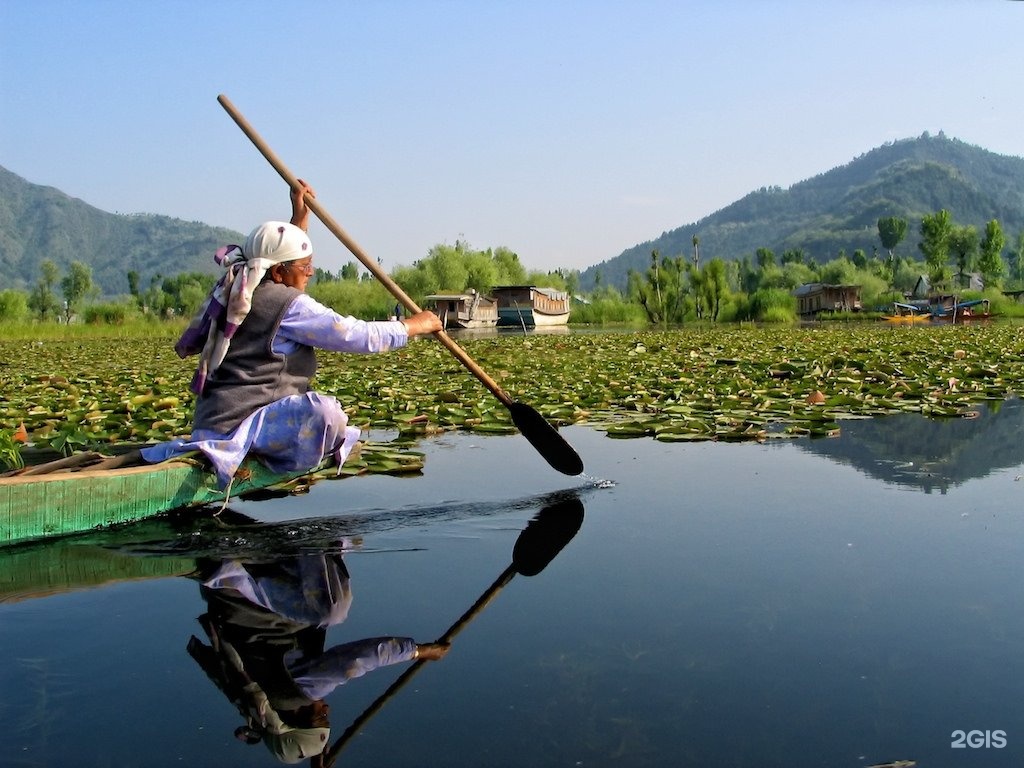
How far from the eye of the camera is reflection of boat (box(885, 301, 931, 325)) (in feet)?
132

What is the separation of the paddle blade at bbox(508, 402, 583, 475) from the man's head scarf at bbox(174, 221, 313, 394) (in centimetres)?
173

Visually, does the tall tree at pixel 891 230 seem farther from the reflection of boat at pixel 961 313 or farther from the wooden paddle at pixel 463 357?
the wooden paddle at pixel 463 357

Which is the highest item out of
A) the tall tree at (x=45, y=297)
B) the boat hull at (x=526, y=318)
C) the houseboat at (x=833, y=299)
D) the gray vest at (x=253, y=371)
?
the tall tree at (x=45, y=297)

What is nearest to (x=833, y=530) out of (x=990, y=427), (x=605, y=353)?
(x=990, y=427)

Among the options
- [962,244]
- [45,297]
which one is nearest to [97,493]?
[45,297]

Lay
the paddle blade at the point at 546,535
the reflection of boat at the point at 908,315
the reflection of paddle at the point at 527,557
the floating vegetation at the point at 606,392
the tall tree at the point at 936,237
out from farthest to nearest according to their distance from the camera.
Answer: the tall tree at the point at 936,237 → the reflection of boat at the point at 908,315 → the floating vegetation at the point at 606,392 → the paddle blade at the point at 546,535 → the reflection of paddle at the point at 527,557

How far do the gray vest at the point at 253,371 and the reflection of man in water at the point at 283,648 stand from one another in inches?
27.9

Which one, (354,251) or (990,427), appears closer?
(354,251)

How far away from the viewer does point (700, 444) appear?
6.08 m

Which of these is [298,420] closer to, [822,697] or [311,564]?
[311,564]

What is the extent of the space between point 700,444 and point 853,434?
1.15 meters

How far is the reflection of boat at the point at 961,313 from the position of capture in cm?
3772

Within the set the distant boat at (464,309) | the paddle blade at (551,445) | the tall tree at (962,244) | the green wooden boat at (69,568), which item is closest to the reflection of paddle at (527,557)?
the paddle blade at (551,445)

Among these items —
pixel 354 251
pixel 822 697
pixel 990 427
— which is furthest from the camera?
pixel 990 427
